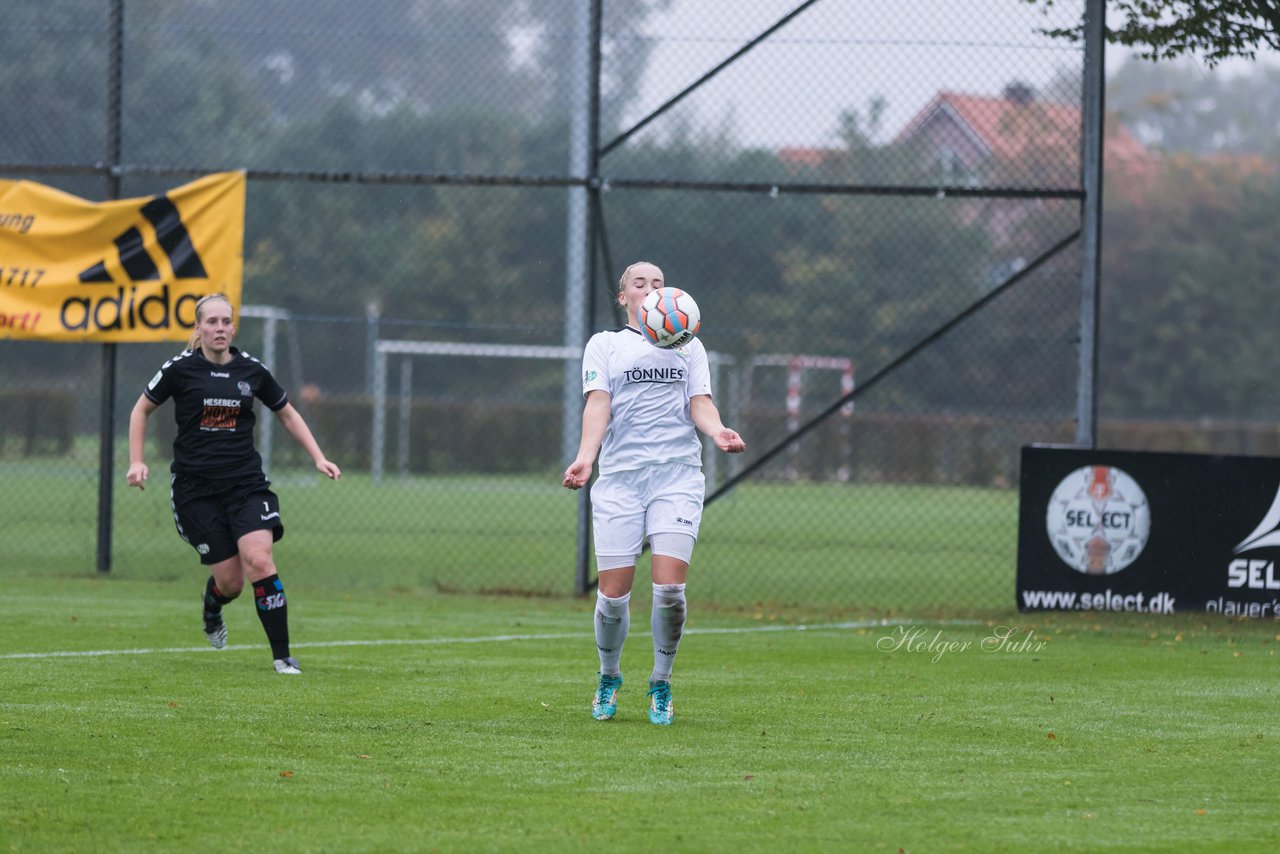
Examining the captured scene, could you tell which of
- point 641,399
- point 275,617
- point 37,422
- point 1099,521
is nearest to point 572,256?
point 1099,521

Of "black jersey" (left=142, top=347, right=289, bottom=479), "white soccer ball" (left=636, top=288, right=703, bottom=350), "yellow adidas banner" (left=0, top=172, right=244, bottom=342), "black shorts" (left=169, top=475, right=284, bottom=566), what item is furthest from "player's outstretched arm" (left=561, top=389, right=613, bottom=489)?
"yellow adidas banner" (left=0, top=172, right=244, bottom=342)

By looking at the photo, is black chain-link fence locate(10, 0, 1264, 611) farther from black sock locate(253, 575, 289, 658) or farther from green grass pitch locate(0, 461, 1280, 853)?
black sock locate(253, 575, 289, 658)

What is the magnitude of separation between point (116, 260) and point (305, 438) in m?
5.50

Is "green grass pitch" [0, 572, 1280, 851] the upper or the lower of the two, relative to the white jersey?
lower

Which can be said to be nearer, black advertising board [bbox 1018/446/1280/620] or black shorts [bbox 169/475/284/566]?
black shorts [bbox 169/475/284/566]

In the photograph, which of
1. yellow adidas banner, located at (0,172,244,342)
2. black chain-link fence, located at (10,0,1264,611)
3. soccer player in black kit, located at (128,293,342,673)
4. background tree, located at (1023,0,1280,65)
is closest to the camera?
soccer player in black kit, located at (128,293,342,673)

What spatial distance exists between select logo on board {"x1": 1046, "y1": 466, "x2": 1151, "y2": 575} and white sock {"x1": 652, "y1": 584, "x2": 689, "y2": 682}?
5316 mm

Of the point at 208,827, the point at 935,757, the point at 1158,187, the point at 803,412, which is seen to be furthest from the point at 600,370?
the point at 1158,187

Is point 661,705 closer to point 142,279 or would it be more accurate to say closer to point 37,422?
point 142,279

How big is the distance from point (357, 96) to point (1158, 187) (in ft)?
63.8

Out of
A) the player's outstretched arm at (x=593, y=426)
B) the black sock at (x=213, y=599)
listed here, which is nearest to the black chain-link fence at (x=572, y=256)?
the black sock at (x=213, y=599)

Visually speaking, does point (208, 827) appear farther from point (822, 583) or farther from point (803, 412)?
point (803, 412)

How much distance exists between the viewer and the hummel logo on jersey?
13.5m

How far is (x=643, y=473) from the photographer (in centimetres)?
725
